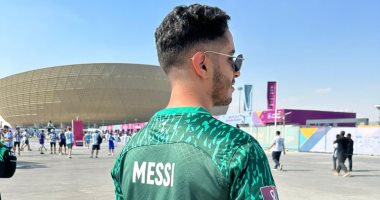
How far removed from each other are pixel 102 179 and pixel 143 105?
114234mm

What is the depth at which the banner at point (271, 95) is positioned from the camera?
125ft

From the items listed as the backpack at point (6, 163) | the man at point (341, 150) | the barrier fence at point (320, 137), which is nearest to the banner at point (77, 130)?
the barrier fence at point (320, 137)

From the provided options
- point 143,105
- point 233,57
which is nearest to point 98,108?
point 143,105

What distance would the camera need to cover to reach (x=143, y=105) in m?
127

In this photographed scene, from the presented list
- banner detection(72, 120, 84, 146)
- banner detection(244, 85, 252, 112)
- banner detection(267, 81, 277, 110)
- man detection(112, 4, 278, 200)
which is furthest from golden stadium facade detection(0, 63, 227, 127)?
man detection(112, 4, 278, 200)

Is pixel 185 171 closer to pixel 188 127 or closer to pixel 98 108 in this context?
pixel 188 127

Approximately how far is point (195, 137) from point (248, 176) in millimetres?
251

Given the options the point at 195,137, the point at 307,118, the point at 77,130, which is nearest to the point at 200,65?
the point at 195,137

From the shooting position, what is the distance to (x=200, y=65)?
1.69 meters

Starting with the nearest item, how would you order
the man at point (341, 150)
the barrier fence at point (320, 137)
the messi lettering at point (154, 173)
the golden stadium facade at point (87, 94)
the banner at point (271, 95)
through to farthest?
the messi lettering at point (154, 173), the man at point (341, 150), the barrier fence at point (320, 137), the banner at point (271, 95), the golden stadium facade at point (87, 94)

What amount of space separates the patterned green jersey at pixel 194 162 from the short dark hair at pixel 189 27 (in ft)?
0.88

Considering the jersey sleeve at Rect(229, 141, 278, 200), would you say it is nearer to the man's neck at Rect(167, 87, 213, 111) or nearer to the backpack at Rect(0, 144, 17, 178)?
the man's neck at Rect(167, 87, 213, 111)

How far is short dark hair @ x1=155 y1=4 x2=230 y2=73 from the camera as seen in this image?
1.67 meters

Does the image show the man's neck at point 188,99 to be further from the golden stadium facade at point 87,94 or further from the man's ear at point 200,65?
the golden stadium facade at point 87,94
